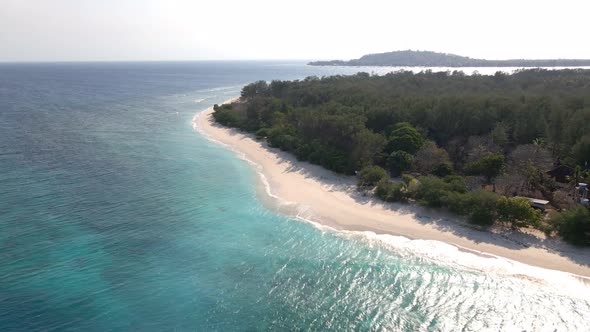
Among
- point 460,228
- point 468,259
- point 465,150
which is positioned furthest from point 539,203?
point 465,150

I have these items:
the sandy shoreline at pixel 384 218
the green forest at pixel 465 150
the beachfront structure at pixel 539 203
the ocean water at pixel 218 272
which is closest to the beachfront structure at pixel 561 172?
the green forest at pixel 465 150

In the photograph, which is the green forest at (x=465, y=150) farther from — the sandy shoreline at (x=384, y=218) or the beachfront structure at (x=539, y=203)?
the sandy shoreline at (x=384, y=218)

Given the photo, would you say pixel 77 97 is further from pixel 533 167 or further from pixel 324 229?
pixel 533 167

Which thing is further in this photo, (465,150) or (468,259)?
(465,150)

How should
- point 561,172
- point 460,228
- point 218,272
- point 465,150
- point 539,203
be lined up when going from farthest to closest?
point 465,150 → point 561,172 → point 539,203 → point 460,228 → point 218,272

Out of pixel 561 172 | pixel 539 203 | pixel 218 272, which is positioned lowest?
pixel 218 272

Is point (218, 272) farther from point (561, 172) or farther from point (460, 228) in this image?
point (561, 172)
